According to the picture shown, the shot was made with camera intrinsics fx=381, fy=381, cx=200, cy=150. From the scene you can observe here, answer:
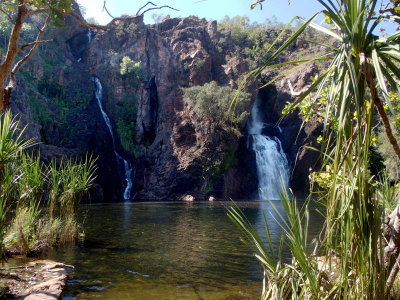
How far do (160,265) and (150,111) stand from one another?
34.6 meters

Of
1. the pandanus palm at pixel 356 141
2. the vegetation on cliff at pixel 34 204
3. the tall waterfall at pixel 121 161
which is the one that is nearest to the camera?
the pandanus palm at pixel 356 141

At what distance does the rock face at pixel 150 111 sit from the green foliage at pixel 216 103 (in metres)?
0.98

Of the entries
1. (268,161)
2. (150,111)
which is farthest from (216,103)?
(150,111)

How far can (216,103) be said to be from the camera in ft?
121

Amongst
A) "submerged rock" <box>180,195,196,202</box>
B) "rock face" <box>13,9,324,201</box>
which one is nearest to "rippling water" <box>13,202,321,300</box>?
"submerged rock" <box>180,195,196,202</box>

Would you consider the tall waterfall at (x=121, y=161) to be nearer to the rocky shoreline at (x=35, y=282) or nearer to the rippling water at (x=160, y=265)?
the rippling water at (x=160, y=265)

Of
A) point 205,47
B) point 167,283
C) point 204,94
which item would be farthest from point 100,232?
point 205,47

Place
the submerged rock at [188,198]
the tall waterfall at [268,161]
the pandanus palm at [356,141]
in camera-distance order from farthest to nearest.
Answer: the tall waterfall at [268,161], the submerged rock at [188,198], the pandanus palm at [356,141]

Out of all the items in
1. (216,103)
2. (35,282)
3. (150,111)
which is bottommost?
(35,282)

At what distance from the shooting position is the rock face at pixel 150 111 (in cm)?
3625

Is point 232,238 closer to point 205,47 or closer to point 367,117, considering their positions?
point 367,117

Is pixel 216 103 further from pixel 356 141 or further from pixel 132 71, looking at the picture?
pixel 356 141

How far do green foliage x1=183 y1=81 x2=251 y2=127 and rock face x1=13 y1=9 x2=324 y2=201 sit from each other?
0.98 metres

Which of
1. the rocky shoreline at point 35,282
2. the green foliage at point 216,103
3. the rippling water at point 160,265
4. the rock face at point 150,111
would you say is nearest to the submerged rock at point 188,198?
the rock face at point 150,111
